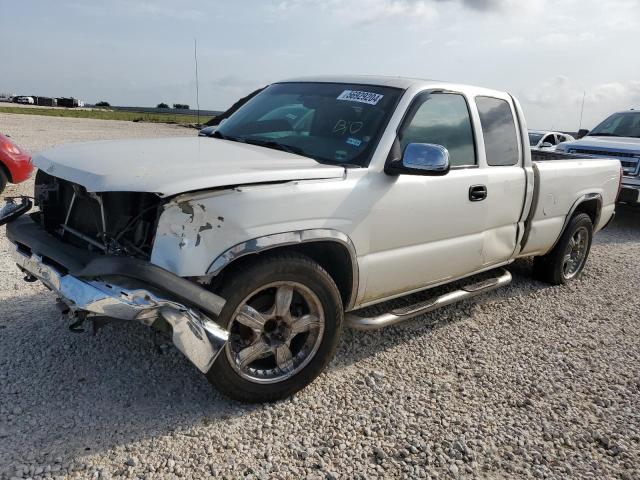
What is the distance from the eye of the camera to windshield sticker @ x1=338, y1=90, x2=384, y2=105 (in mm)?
3928

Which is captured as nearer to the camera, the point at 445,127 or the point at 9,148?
the point at 445,127

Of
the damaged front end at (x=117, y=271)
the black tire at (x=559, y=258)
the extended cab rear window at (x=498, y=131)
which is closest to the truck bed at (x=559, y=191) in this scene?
the black tire at (x=559, y=258)

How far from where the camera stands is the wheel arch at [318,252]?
2.88 m

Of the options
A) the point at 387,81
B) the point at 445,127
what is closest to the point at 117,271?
the point at 387,81

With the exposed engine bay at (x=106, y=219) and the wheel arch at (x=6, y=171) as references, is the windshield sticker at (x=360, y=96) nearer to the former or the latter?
the exposed engine bay at (x=106, y=219)

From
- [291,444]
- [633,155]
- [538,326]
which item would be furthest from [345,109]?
[633,155]

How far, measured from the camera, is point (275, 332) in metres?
3.31

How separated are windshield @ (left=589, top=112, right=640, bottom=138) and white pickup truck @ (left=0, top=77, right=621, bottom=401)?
755 centimetres

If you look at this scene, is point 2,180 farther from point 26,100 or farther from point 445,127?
point 26,100

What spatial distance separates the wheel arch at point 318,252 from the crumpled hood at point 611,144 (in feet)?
26.7

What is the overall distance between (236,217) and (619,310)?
4295 mm

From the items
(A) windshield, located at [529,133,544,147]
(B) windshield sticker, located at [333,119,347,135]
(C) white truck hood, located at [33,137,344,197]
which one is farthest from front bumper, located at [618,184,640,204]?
(A) windshield, located at [529,133,544,147]

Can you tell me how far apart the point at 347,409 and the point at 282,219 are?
121cm

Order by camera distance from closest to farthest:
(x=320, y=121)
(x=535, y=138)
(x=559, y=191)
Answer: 1. (x=320, y=121)
2. (x=559, y=191)
3. (x=535, y=138)
